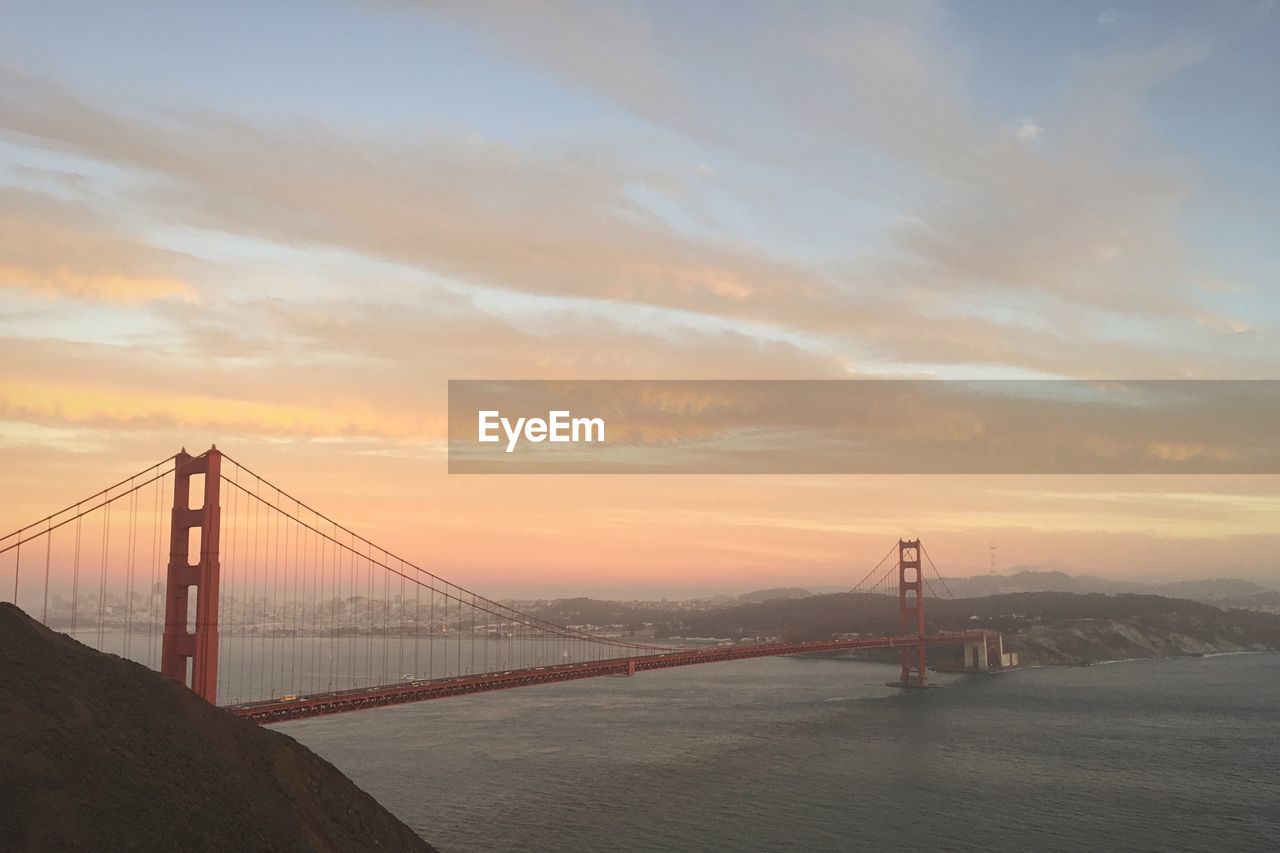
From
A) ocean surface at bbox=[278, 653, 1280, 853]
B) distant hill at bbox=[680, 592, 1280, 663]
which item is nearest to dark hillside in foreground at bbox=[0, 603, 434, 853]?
ocean surface at bbox=[278, 653, 1280, 853]

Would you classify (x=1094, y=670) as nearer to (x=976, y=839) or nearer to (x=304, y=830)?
(x=976, y=839)

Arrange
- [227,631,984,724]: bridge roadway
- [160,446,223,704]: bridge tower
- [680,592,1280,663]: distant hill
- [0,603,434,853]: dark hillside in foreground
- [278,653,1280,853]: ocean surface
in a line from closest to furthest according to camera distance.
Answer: [0,603,434,853]: dark hillside in foreground
[160,446,223,704]: bridge tower
[227,631,984,724]: bridge roadway
[278,653,1280,853]: ocean surface
[680,592,1280,663]: distant hill

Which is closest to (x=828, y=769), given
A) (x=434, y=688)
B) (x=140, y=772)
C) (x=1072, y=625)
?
(x=434, y=688)

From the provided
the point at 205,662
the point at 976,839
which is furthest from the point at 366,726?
the point at 976,839

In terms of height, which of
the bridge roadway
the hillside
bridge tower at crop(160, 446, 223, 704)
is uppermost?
bridge tower at crop(160, 446, 223, 704)

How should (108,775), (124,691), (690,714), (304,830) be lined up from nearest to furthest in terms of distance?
(108,775)
(304,830)
(124,691)
(690,714)

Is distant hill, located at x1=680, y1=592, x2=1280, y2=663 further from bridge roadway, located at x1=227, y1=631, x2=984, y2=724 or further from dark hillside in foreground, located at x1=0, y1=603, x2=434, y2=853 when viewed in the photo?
dark hillside in foreground, located at x1=0, y1=603, x2=434, y2=853

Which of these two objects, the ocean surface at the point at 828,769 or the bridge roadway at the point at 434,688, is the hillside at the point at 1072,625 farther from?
the bridge roadway at the point at 434,688
